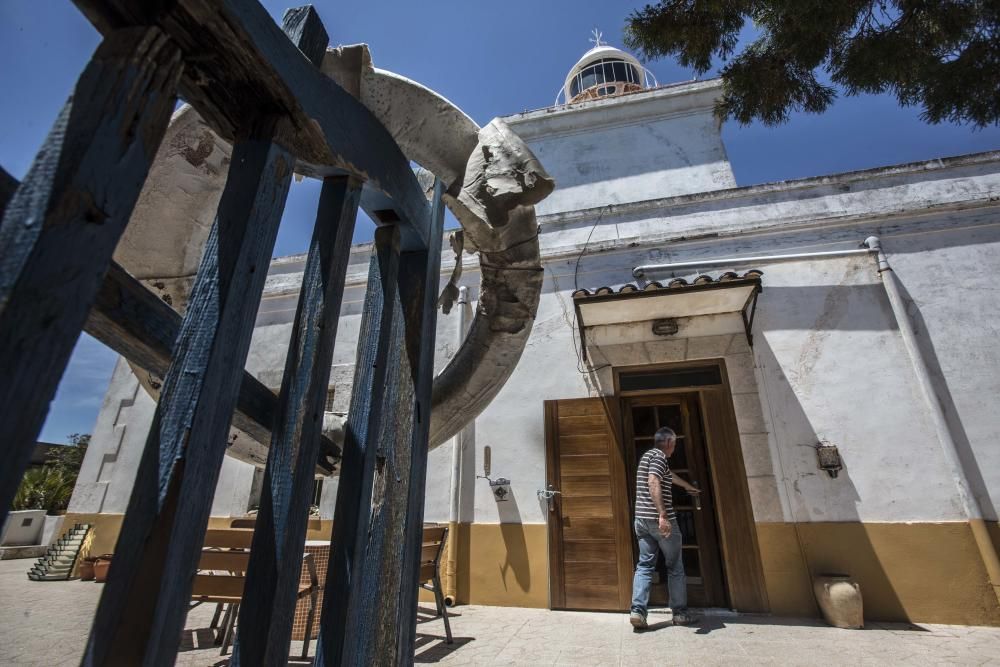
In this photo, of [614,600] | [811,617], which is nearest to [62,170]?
[614,600]

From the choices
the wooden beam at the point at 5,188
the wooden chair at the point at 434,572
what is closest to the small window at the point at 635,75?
the wooden chair at the point at 434,572

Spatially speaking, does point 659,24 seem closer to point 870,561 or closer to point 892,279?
point 892,279

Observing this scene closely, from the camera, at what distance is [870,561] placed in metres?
4.29

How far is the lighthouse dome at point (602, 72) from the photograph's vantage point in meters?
13.8

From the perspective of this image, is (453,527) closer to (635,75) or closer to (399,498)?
(399,498)

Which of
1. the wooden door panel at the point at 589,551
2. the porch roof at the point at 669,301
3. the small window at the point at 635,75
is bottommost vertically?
the wooden door panel at the point at 589,551

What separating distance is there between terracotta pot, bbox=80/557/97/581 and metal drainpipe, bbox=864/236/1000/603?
9.46 m

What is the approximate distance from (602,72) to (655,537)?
14194mm

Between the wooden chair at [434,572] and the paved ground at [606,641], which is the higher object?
the wooden chair at [434,572]

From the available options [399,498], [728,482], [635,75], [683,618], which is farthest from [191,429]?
[635,75]

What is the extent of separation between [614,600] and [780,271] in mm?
4114

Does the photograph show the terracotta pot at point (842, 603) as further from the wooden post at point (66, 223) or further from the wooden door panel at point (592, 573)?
the wooden post at point (66, 223)

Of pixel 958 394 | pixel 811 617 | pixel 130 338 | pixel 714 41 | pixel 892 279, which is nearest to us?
pixel 130 338

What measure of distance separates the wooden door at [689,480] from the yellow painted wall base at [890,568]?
60 centimetres
